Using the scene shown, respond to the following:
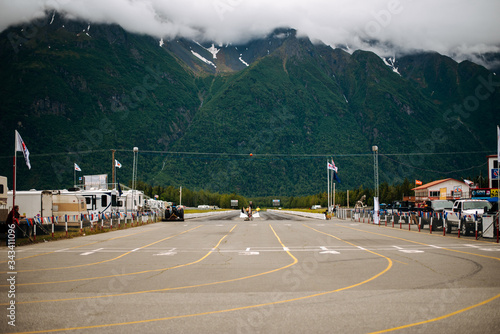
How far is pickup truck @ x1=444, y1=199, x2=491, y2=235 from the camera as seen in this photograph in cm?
2769

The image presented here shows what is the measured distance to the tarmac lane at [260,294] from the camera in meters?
7.07

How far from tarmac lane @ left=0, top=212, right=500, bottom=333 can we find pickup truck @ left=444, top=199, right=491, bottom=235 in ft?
39.9

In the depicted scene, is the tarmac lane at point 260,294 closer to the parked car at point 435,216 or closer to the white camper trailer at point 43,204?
the parked car at point 435,216

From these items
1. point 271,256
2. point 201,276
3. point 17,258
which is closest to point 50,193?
point 17,258

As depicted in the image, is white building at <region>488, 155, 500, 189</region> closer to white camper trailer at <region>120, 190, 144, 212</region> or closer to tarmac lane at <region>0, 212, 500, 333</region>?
white camper trailer at <region>120, 190, 144, 212</region>

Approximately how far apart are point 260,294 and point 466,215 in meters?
23.3

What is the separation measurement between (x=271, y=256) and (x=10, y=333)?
37.0 feet

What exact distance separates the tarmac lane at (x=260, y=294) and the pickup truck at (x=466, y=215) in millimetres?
12172

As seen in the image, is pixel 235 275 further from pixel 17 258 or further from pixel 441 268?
pixel 17 258

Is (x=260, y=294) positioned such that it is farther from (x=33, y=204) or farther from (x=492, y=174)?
(x=492, y=174)

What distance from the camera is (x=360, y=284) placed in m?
10.7

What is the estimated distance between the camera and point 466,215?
1125 inches

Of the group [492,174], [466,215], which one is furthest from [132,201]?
[492,174]

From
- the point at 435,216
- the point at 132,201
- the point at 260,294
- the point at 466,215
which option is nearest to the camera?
the point at 260,294
